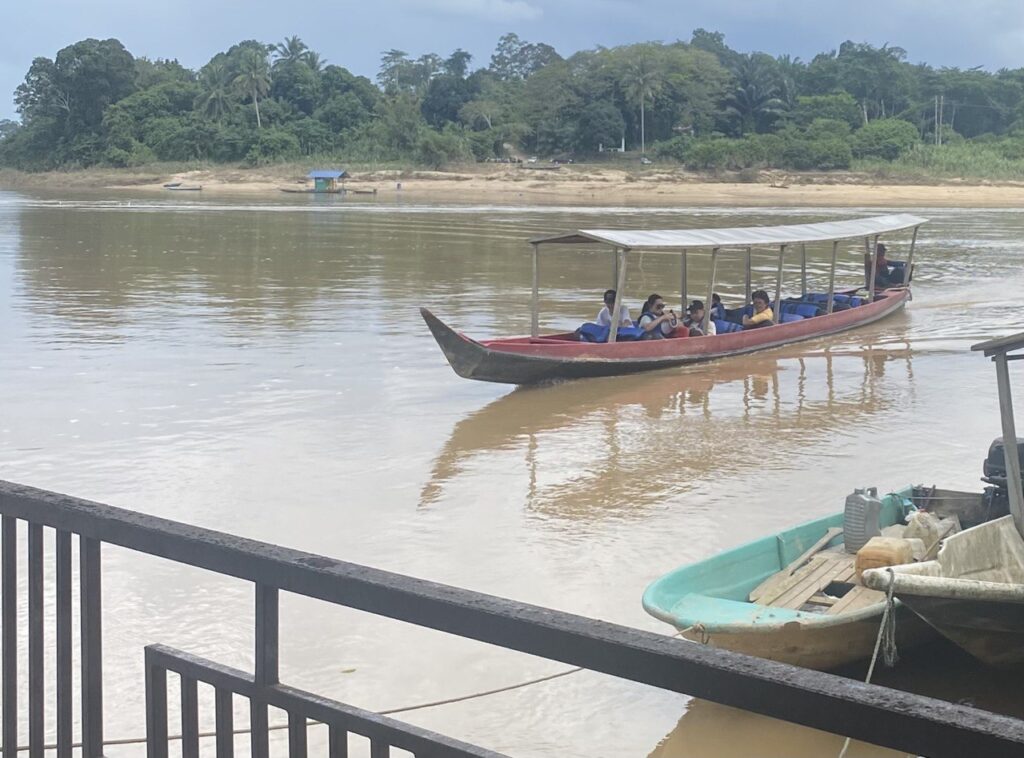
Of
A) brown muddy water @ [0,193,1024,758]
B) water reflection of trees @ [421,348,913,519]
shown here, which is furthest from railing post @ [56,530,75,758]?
water reflection of trees @ [421,348,913,519]

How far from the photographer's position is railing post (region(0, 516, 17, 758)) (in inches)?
93.7

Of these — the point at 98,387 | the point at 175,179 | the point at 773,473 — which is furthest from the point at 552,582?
the point at 175,179

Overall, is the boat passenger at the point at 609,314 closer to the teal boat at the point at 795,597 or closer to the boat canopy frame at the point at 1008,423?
the teal boat at the point at 795,597

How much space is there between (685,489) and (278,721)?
16.1ft

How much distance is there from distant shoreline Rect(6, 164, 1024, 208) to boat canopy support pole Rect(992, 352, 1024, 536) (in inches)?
1901

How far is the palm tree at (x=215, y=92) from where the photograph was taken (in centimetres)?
8169

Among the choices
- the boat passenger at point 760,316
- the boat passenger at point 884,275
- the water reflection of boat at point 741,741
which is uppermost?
the boat passenger at point 884,275

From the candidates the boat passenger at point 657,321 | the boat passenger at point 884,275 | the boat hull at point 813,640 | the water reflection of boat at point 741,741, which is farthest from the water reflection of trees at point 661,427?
the boat passenger at point 884,275

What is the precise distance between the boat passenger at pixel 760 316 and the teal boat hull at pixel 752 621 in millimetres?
10466

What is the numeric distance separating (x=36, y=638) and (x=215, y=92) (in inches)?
3296

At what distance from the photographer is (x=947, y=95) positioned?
77.3m

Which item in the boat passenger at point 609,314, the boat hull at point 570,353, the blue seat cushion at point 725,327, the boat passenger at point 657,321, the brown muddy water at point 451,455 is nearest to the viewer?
the brown muddy water at point 451,455

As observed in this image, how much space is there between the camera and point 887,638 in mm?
5480

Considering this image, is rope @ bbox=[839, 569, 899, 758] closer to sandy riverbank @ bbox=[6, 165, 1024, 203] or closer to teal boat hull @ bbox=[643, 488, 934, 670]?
teal boat hull @ bbox=[643, 488, 934, 670]
